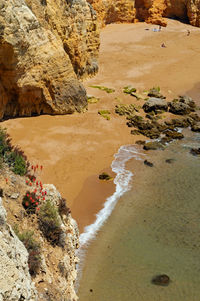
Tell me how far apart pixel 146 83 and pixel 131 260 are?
19.0 m

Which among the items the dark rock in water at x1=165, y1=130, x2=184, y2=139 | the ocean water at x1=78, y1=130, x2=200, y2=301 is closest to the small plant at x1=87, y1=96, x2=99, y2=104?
the dark rock in water at x1=165, y1=130, x2=184, y2=139

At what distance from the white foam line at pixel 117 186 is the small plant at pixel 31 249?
374 cm

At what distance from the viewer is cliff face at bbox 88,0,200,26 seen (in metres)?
41.3

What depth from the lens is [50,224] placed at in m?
8.29

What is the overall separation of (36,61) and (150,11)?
28845 millimetres

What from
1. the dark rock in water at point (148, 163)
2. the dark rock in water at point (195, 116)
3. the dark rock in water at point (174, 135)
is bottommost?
the dark rock in water at point (148, 163)

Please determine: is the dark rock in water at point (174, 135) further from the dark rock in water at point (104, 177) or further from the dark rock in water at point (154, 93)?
the dark rock in water at point (104, 177)

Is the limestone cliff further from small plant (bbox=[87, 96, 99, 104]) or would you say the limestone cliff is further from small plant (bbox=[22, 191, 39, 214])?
small plant (bbox=[87, 96, 99, 104])

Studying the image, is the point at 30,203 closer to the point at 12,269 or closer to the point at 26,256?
the point at 26,256

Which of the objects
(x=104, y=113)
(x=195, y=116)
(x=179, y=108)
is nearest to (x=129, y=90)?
(x=179, y=108)

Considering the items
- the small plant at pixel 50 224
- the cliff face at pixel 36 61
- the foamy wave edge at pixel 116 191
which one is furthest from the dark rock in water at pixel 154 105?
the small plant at pixel 50 224

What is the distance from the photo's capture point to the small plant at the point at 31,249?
7011mm

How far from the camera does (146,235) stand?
1172cm

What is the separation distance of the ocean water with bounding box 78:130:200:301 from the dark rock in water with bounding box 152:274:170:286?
0.39ft
